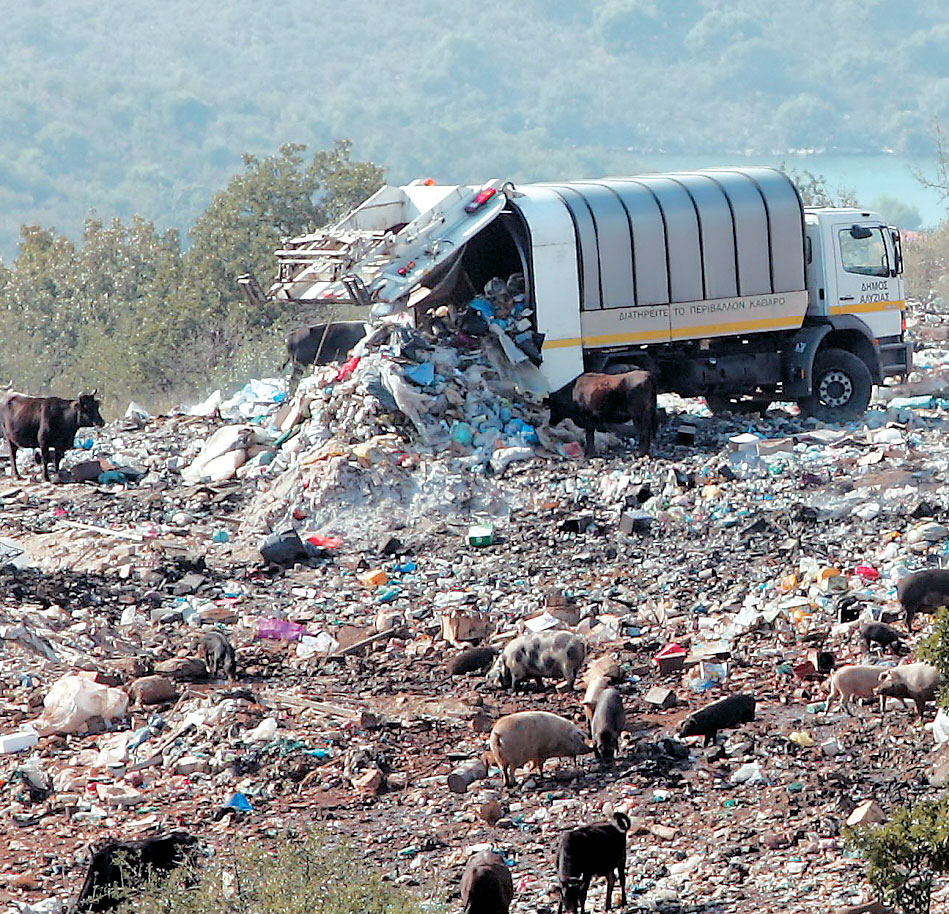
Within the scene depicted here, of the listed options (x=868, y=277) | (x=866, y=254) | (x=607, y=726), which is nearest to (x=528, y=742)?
(x=607, y=726)

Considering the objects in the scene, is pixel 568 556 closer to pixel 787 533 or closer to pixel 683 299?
pixel 787 533

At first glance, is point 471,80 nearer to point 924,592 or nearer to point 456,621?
point 456,621

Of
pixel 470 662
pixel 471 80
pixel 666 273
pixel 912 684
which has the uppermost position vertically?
pixel 471 80

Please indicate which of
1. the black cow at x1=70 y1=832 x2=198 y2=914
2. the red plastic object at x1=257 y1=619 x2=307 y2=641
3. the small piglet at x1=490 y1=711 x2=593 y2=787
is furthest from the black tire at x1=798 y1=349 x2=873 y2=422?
the black cow at x1=70 y1=832 x2=198 y2=914

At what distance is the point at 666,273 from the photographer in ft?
52.0

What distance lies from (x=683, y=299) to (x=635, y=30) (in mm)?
109040

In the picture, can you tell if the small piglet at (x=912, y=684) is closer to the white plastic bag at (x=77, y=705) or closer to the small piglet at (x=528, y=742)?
the small piglet at (x=528, y=742)

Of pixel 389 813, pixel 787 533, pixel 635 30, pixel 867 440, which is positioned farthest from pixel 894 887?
pixel 635 30

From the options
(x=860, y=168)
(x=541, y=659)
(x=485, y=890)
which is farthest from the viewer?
(x=860, y=168)

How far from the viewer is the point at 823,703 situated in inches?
327

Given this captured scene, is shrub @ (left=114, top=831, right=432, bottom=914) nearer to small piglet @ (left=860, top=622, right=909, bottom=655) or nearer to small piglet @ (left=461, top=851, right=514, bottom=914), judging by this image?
small piglet @ (left=461, top=851, right=514, bottom=914)

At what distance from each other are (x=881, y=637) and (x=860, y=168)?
345ft

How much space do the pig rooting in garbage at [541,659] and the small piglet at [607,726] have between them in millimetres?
1079

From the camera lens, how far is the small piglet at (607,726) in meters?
7.69
